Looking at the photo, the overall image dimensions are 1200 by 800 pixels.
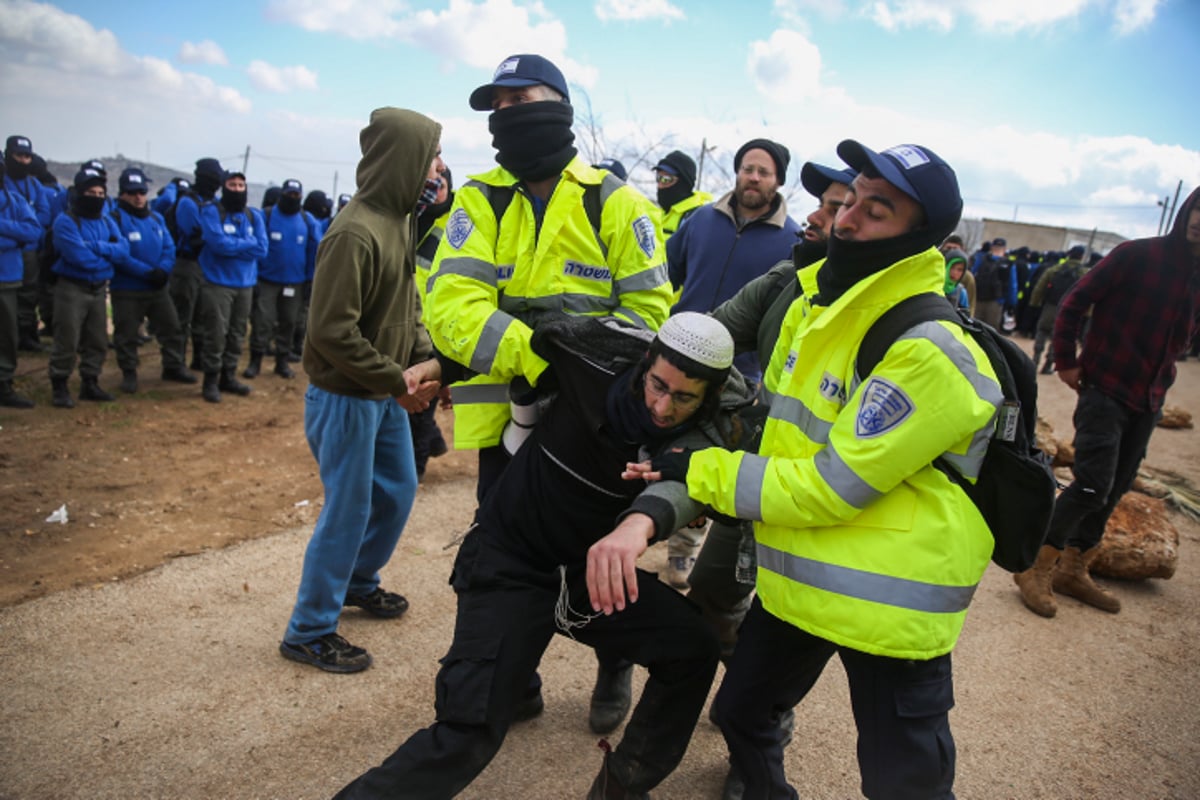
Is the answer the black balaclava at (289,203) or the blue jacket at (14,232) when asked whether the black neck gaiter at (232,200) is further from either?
the blue jacket at (14,232)

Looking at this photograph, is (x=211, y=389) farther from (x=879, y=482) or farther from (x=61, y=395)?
(x=879, y=482)

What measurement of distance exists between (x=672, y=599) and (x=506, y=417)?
97cm

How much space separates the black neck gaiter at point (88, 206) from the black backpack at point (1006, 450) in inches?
327

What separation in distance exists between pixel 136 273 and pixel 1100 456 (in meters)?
8.65

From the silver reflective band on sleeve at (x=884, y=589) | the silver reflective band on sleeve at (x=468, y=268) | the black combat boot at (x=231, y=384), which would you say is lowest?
the black combat boot at (x=231, y=384)

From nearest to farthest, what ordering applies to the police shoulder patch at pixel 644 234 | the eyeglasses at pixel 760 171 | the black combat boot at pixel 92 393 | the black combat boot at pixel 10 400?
the police shoulder patch at pixel 644 234, the eyeglasses at pixel 760 171, the black combat boot at pixel 10 400, the black combat boot at pixel 92 393

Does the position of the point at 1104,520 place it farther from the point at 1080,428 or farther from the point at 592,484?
the point at 592,484

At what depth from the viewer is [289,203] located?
30.7ft

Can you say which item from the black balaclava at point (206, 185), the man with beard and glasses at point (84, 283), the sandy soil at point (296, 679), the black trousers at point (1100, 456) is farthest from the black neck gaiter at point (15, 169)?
the black trousers at point (1100, 456)

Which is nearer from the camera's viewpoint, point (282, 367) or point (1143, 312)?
point (1143, 312)

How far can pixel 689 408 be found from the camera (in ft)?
7.75

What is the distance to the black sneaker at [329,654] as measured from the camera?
3412mm

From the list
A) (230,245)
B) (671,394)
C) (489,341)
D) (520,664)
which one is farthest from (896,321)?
(230,245)

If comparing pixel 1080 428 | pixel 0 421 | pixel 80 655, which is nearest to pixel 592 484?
pixel 80 655
